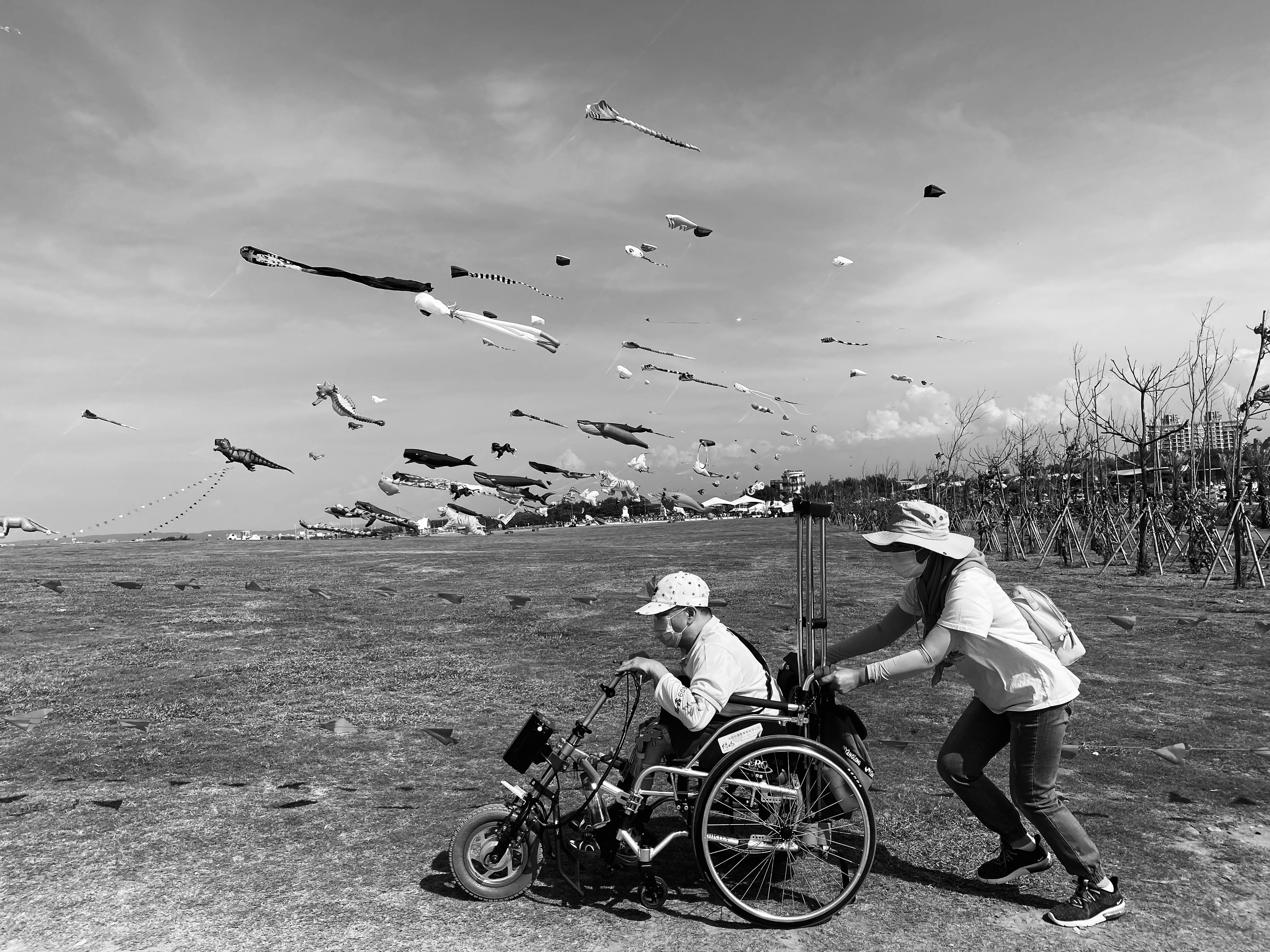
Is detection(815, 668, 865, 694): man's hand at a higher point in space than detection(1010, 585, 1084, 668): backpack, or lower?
lower

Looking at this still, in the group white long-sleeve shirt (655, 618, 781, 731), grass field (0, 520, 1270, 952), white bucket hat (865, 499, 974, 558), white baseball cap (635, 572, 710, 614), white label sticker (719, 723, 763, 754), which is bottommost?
grass field (0, 520, 1270, 952)

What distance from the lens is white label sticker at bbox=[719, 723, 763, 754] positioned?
3.69 metres

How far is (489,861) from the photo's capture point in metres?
3.80

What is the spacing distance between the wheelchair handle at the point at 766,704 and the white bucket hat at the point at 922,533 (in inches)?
30.0

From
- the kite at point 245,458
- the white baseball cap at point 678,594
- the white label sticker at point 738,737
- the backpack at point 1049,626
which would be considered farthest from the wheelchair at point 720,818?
the kite at point 245,458

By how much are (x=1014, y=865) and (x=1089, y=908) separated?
42 cm

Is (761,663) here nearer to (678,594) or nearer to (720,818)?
(678,594)

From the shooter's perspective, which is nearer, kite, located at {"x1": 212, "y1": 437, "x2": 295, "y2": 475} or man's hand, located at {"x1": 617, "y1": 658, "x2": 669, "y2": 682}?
man's hand, located at {"x1": 617, "y1": 658, "x2": 669, "y2": 682}

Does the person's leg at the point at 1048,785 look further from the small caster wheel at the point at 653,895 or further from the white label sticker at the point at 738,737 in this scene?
the small caster wheel at the point at 653,895

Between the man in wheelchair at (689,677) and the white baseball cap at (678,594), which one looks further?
the white baseball cap at (678,594)

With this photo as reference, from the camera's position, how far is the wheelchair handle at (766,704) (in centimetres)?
372

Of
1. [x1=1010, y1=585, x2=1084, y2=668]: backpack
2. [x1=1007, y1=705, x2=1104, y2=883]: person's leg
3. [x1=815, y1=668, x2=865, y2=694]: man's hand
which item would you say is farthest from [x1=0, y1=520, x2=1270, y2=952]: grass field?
[x1=1010, y1=585, x2=1084, y2=668]: backpack

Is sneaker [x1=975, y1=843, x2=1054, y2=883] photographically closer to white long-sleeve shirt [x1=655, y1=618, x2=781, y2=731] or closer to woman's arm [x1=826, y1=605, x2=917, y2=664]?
woman's arm [x1=826, y1=605, x2=917, y2=664]

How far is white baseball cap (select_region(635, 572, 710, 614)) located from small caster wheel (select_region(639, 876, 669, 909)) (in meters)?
1.14
